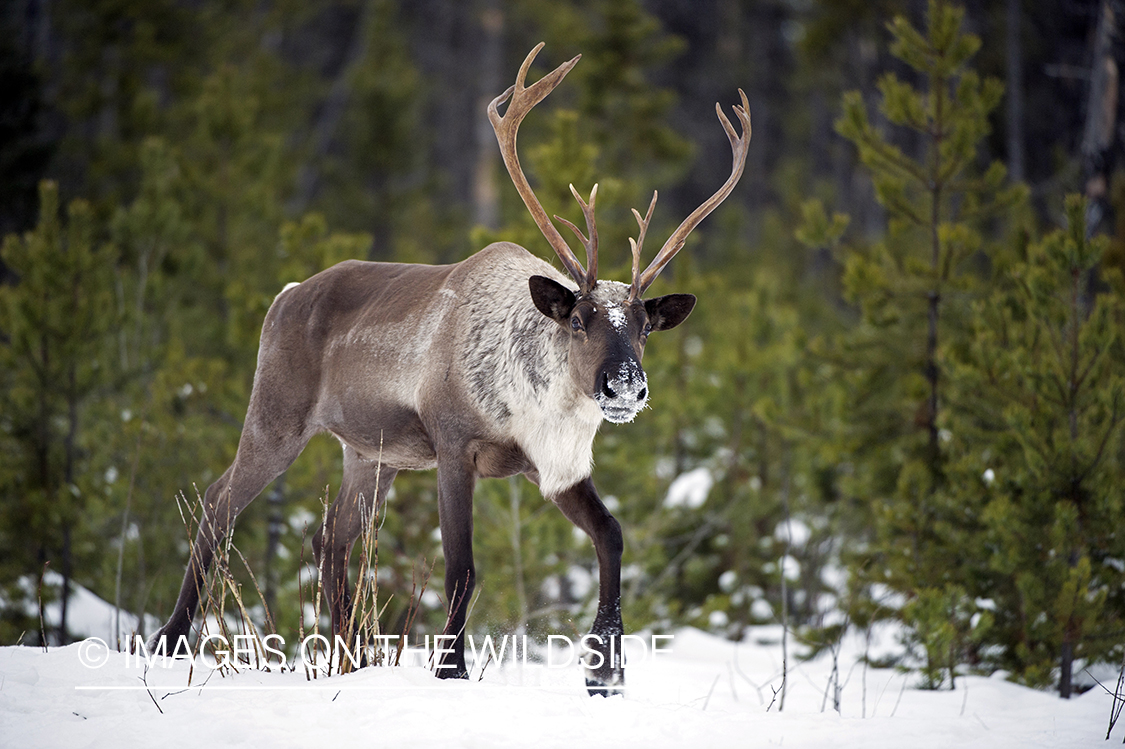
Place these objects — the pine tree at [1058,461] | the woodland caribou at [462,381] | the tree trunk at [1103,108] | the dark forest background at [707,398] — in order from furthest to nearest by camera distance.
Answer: the tree trunk at [1103,108], the dark forest background at [707,398], the pine tree at [1058,461], the woodland caribou at [462,381]

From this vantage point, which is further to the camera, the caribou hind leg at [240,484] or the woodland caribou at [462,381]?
the caribou hind leg at [240,484]

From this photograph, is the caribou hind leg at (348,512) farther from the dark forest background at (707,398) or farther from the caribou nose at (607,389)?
the caribou nose at (607,389)

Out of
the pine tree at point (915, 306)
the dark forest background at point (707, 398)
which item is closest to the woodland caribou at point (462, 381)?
the dark forest background at point (707, 398)

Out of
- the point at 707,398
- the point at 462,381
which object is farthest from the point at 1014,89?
the point at 462,381

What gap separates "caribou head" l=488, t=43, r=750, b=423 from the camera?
3793 mm

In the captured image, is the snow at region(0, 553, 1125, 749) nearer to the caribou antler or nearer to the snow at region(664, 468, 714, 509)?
the caribou antler

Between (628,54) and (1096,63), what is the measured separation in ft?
21.0

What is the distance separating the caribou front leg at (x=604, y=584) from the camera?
160 inches

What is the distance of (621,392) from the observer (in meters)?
3.74

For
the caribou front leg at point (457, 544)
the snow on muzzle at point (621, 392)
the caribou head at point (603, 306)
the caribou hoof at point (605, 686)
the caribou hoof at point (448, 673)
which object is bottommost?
the caribou hoof at point (605, 686)

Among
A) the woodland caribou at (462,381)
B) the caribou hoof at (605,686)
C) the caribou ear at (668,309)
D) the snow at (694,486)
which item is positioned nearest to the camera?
the caribou hoof at (605,686)

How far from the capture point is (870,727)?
12.6 feet

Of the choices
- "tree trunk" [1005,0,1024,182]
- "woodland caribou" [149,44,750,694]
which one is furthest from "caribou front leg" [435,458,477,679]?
"tree trunk" [1005,0,1024,182]

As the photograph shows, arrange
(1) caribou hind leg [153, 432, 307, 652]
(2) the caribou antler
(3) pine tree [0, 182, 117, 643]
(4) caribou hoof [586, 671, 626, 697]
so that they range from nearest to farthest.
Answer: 1. (4) caribou hoof [586, 671, 626, 697]
2. (2) the caribou antler
3. (1) caribou hind leg [153, 432, 307, 652]
4. (3) pine tree [0, 182, 117, 643]
